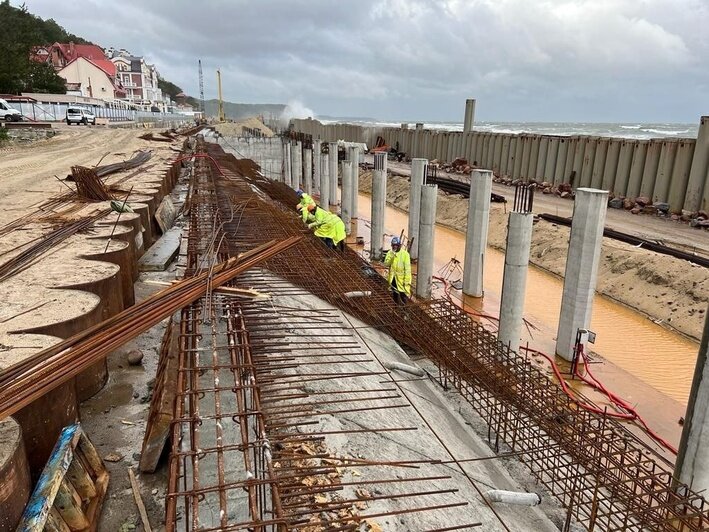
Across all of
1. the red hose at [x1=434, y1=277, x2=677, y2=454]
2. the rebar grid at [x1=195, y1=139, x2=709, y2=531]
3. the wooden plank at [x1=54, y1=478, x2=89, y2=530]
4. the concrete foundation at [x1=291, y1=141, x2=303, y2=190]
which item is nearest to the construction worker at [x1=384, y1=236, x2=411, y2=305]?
the rebar grid at [x1=195, y1=139, x2=709, y2=531]

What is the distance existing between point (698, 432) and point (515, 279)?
151 inches

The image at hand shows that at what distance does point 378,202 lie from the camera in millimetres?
14578

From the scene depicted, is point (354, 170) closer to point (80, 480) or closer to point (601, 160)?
point (601, 160)

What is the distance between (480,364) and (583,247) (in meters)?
2.65

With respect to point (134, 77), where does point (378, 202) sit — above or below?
below

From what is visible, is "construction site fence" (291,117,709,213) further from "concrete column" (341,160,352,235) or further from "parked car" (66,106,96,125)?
"parked car" (66,106,96,125)

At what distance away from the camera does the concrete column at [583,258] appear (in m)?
7.49

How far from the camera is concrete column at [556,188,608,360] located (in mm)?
7492

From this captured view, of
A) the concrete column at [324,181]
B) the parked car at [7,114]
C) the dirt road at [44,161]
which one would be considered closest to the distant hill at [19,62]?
the parked car at [7,114]

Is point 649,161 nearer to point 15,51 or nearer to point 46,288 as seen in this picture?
point 46,288

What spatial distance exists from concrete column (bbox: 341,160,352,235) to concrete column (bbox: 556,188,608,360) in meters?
10.8

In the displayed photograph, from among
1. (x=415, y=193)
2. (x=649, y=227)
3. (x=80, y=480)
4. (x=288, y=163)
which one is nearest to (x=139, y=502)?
(x=80, y=480)

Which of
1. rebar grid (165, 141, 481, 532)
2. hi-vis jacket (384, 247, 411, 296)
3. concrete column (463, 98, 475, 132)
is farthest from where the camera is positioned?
concrete column (463, 98, 475, 132)

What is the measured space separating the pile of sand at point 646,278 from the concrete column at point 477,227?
3661mm
